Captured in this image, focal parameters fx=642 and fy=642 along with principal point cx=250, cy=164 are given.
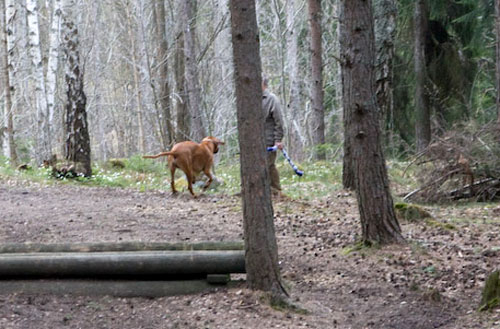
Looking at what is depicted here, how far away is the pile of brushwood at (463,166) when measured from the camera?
11.0 m

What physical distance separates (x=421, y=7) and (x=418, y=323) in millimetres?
14725

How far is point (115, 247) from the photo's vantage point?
7.11 m

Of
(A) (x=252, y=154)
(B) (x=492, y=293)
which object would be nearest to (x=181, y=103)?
(A) (x=252, y=154)

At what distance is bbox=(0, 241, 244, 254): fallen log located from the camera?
7031mm

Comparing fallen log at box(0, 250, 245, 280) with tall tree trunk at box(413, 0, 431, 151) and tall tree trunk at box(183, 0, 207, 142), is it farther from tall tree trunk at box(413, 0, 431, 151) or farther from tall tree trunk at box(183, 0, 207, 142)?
tall tree trunk at box(413, 0, 431, 151)

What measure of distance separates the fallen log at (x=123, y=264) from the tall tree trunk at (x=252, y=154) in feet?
1.03

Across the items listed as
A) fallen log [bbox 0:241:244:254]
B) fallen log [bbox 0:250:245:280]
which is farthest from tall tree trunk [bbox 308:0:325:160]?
fallen log [bbox 0:250:245:280]

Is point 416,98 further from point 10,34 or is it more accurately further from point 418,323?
point 418,323

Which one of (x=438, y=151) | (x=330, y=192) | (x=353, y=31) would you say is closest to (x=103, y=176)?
(x=330, y=192)

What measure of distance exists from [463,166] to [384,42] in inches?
130

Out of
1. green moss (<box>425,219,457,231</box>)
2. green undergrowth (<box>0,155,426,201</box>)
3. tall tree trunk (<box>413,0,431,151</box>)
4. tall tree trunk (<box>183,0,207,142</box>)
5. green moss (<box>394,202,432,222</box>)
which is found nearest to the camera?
green moss (<box>425,219,457,231</box>)

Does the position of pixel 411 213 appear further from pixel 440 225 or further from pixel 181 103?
pixel 181 103

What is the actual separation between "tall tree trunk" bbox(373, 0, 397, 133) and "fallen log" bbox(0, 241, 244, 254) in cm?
675

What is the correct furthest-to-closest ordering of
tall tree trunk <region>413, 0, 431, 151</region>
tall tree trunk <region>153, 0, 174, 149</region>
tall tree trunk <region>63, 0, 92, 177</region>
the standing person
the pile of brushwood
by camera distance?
tall tree trunk <region>153, 0, 174, 149</region>, tall tree trunk <region>413, 0, 431, 151</region>, tall tree trunk <region>63, 0, 92, 177</region>, the standing person, the pile of brushwood
